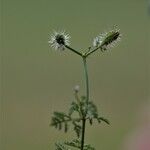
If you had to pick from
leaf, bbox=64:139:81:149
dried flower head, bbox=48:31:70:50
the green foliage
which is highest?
dried flower head, bbox=48:31:70:50

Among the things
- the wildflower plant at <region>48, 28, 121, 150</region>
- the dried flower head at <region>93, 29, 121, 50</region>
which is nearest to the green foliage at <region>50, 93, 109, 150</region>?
the wildflower plant at <region>48, 28, 121, 150</region>

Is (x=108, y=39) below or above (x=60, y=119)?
above

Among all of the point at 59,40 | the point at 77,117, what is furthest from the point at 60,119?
the point at 59,40

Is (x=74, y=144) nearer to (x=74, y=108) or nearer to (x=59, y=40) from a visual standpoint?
(x=74, y=108)

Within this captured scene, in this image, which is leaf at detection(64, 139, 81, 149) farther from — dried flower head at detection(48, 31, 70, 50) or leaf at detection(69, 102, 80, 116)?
dried flower head at detection(48, 31, 70, 50)

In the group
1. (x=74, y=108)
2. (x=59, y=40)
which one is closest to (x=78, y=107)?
(x=74, y=108)
